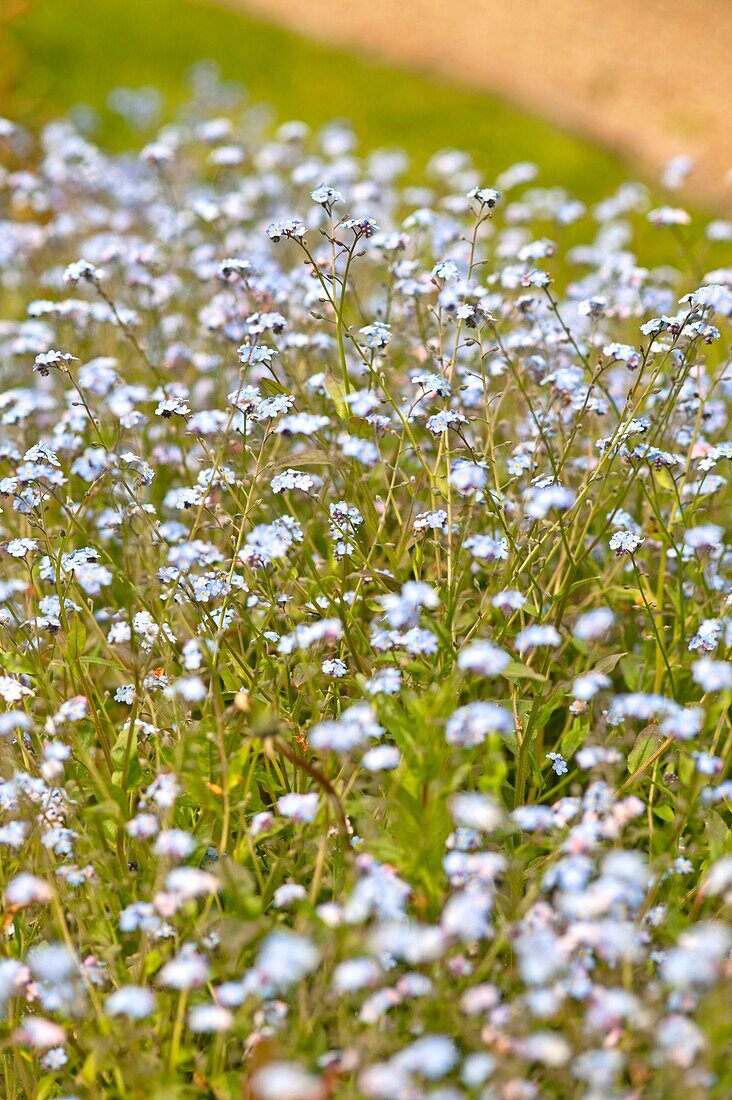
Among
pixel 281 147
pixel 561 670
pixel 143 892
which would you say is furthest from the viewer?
pixel 281 147

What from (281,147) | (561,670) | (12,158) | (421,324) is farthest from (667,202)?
(561,670)

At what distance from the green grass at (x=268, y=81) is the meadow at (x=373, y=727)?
460cm

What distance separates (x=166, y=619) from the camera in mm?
3365

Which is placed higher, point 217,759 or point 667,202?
point 667,202

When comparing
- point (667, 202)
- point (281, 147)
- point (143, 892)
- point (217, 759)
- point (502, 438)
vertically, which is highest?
point (667, 202)

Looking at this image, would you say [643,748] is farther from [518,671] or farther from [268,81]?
[268,81]

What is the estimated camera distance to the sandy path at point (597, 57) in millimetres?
9469

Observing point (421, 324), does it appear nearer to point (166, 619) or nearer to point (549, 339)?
→ point (549, 339)

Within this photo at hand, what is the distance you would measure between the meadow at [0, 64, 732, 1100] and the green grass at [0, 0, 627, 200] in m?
4.60

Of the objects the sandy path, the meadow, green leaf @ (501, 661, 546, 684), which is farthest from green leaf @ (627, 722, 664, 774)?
the sandy path

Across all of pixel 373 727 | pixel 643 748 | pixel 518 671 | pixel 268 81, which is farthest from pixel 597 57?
pixel 373 727

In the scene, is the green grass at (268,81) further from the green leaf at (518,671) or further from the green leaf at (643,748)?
the green leaf at (518,671)

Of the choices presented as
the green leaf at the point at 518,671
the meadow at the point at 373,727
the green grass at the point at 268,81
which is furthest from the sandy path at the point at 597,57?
the green leaf at the point at 518,671

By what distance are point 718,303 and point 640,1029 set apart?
196 centimetres
